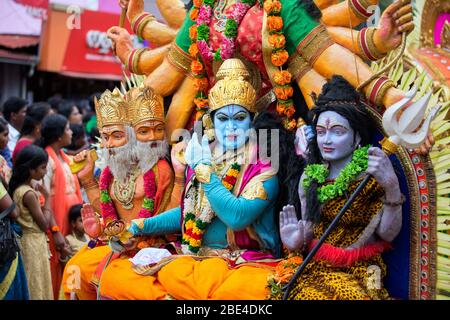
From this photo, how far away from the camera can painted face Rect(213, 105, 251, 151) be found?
14.3 ft

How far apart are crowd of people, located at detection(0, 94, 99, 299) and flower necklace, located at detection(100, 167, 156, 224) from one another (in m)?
0.70

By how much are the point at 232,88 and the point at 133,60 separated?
1.12 metres

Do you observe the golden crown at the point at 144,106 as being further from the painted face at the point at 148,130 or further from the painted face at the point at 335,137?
the painted face at the point at 335,137

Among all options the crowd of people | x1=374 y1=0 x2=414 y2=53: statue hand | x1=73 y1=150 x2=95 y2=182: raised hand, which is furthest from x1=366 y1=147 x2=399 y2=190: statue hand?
the crowd of people

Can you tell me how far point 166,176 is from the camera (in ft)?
15.9

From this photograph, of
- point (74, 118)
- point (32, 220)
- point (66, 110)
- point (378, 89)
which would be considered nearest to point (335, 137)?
point (378, 89)

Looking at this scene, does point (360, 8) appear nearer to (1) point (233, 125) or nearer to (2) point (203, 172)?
(1) point (233, 125)

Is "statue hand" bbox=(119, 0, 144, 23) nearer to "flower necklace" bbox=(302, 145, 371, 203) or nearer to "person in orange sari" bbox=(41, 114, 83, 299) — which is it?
"person in orange sari" bbox=(41, 114, 83, 299)

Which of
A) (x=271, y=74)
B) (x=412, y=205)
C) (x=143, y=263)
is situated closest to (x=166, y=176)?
(x=143, y=263)

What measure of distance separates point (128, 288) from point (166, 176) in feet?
2.79

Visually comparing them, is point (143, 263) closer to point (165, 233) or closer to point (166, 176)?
point (165, 233)

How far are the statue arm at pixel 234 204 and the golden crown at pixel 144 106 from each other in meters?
0.86

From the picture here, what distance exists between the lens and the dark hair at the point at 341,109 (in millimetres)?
3797

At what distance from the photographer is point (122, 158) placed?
15.9ft
